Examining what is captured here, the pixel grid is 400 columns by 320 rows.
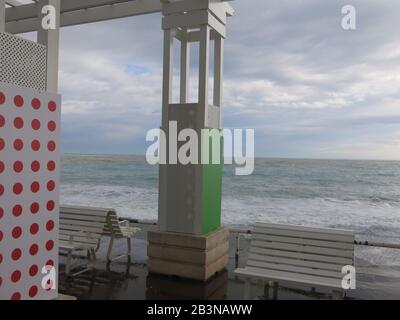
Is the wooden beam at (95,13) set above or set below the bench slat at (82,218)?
above

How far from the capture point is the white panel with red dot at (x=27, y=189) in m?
3.04

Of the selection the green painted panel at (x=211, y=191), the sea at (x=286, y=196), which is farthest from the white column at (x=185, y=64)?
the sea at (x=286, y=196)

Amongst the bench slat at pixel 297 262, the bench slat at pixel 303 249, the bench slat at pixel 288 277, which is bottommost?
the bench slat at pixel 288 277

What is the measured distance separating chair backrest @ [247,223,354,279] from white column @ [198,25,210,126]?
190 cm

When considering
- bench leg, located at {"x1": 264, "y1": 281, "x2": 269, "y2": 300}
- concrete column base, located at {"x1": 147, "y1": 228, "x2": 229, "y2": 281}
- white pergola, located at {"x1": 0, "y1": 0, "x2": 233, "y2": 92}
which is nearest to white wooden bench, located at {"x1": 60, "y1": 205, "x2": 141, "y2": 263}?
concrete column base, located at {"x1": 147, "y1": 228, "x2": 229, "y2": 281}

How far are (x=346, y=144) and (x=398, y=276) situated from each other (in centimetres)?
4417

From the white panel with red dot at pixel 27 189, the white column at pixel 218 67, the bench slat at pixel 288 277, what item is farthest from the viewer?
the white column at pixel 218 67

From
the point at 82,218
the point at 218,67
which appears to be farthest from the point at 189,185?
the point at 218,67

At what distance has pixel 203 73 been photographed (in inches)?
220

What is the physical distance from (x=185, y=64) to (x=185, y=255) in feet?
10.4

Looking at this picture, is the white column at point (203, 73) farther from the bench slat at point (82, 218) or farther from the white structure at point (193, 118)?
the bench slat at point (82, 218)

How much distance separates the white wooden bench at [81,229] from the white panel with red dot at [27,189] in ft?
6.71

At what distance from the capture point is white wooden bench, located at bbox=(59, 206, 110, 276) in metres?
5.61

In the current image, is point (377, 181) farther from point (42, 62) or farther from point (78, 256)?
point (42, 62)
